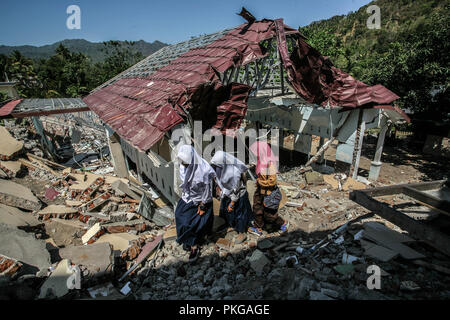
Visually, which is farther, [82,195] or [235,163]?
[82,195]

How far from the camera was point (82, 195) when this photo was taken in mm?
6332

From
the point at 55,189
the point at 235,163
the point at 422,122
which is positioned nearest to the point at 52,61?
the point at 55,189

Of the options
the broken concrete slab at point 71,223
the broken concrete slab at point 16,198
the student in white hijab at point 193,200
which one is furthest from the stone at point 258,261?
the broken concrete slab at point 16,198

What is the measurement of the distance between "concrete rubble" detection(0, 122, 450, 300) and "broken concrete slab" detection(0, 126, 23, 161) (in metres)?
2.39

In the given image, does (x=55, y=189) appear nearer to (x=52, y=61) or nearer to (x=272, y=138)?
(x=272, y=138)

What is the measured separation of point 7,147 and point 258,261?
9076 mm

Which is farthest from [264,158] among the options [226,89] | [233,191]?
[226,89]

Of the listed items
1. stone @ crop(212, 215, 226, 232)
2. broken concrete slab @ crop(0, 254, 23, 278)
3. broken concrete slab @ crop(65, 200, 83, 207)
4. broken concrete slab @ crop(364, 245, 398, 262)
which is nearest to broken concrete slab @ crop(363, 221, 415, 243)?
broken concrete slab @ crop(364, 245, 398, 262)

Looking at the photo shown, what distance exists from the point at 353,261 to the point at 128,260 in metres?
3.66

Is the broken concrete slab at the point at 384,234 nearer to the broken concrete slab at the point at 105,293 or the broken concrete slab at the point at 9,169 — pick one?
the broken concrete slab at the point at 105,293

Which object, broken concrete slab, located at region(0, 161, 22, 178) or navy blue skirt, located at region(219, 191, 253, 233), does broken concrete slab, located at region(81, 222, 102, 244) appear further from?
broken concrete slab, located at region(0, 161, 22, 178)

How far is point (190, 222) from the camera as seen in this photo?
3.99 meters

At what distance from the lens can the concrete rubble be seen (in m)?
2.74

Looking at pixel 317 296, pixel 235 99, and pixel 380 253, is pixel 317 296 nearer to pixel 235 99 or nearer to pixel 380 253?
pixel 380 253
